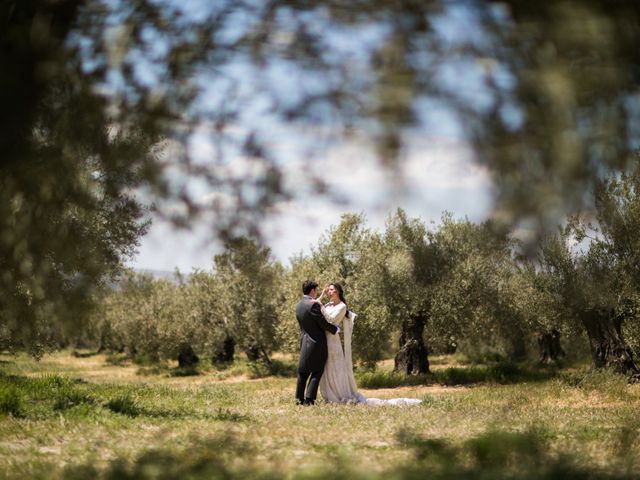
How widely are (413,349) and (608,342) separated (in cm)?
840

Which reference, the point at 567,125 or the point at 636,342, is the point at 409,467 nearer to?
the point at 567,125

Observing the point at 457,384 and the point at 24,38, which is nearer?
the point at 24,38

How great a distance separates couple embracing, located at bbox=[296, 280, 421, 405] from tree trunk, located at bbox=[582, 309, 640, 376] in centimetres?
1022

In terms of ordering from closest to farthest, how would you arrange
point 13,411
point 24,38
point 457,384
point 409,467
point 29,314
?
1. point 24,38
2. point 409,467
3. point 13,411
4. point 29,314
5. point 457,384

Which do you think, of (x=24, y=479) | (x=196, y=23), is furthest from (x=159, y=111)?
(x=24, y=479)

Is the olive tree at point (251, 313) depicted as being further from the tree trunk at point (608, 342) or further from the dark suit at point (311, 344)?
the dark suit at point (311, 344)

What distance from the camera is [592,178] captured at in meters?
3.75

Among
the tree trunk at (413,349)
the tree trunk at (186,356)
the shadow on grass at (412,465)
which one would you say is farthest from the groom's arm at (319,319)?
the tree trunk at (186,356)

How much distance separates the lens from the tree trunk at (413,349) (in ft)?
88.2

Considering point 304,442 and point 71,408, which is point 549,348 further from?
point 304,442

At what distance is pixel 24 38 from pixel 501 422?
632cm

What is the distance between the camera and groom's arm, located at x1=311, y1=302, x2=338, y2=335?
12.3 m

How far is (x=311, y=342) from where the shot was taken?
12414 millimetres

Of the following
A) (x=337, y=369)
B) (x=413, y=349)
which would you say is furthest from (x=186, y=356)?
(x=337, y=369)
